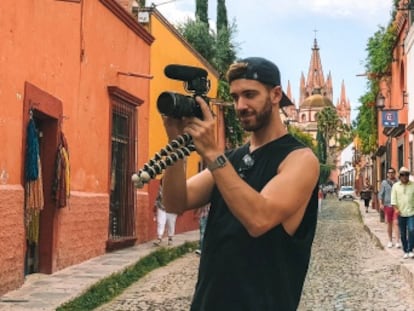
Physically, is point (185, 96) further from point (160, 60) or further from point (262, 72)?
point (160, 60)

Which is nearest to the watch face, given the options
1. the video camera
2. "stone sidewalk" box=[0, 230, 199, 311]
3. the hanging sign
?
the video camera

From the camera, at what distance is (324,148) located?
95.2 metres

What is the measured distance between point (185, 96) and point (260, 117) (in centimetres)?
29

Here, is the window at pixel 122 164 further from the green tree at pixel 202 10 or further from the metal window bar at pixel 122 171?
the green tree at pixel 202 10

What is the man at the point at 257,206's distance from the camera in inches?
84.7

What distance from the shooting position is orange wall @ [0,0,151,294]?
26.1 feet

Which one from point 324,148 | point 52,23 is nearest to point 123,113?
point 52,23

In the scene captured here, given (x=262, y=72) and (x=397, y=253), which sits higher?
(x=262, y=72)

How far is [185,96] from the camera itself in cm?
217

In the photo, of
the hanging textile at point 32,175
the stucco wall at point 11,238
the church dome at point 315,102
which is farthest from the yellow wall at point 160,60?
the church dome at point 315,102

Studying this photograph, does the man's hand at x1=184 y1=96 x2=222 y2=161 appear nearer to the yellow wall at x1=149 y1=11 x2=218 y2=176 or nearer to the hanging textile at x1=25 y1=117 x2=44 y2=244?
the hanging textile at x1=25 y1=117 x2=44 y2=244

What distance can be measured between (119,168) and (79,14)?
3.71m

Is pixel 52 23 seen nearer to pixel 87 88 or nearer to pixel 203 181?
pixel 87 88

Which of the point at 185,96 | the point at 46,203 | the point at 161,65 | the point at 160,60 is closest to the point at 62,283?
the point at 46,203
